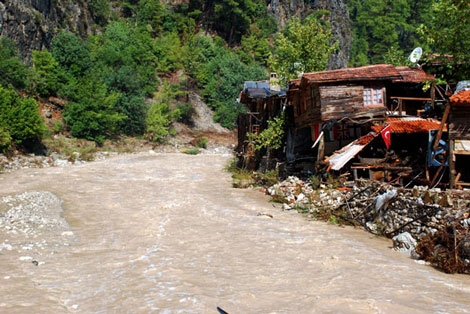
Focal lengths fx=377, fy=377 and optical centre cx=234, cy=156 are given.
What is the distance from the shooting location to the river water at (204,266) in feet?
22.5

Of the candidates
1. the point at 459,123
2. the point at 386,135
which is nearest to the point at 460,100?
the point at 459,123

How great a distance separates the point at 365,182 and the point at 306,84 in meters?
7.39

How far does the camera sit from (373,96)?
19.3 meters

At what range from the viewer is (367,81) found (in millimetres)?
19281

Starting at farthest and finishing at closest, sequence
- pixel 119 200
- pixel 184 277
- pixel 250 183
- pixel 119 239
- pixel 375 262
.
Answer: pixel 250 183, pixel 119 200, pixel 119 239, pixel 375 262, pixel 184 277

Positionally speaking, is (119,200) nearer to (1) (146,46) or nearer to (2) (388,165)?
(2) (388,165)

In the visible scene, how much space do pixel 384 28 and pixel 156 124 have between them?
221ft

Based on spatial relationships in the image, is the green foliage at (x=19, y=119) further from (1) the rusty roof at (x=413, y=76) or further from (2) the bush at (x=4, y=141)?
(1) the rusty roof at (x=413, y=76)

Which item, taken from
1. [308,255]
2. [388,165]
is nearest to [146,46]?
[388,165]

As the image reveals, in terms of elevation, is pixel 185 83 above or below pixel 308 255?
above

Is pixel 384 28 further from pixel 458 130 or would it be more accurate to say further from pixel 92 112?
pixel 458 130

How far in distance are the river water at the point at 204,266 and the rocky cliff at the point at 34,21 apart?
93.1 ft

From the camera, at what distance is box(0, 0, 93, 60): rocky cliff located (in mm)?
37594

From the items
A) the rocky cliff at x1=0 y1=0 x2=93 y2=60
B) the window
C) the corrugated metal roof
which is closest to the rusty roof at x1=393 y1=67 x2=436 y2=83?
the window
